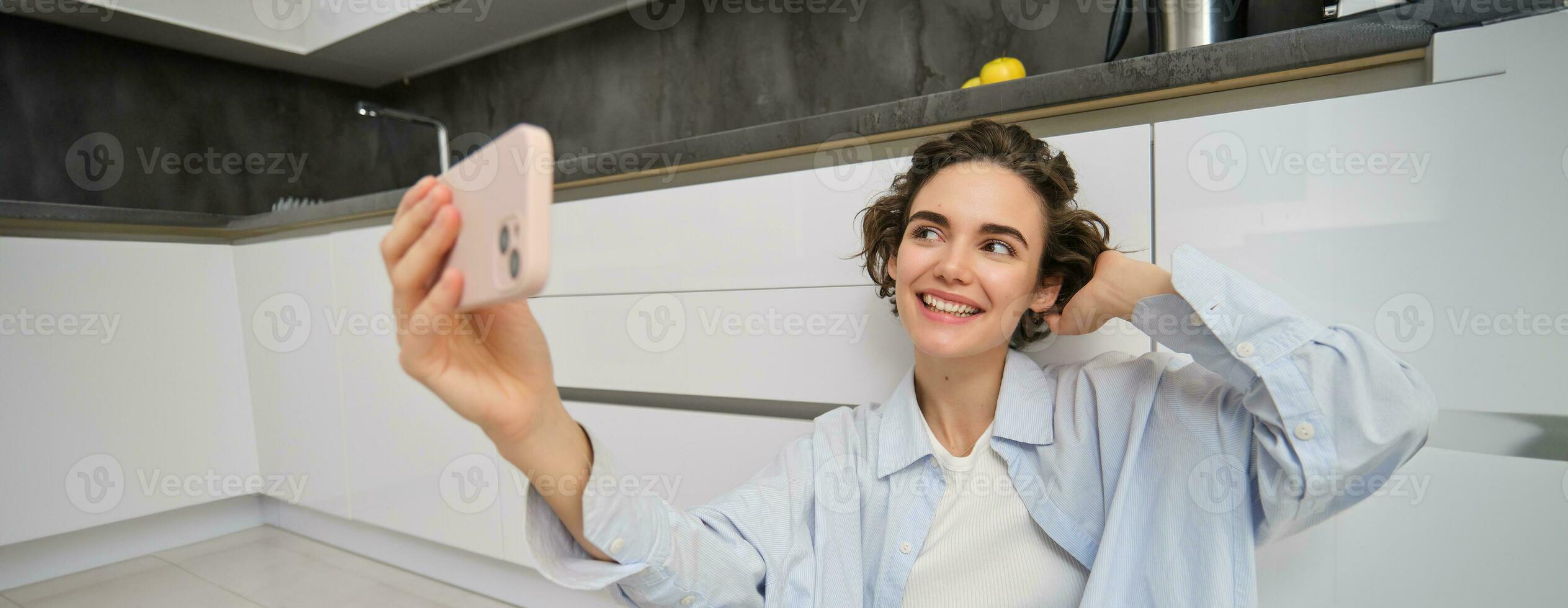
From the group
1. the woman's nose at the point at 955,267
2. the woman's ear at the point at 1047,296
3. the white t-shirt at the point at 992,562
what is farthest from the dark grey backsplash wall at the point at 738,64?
the white t-shirt at the point at 992,562

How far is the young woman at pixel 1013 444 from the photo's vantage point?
0.59 m

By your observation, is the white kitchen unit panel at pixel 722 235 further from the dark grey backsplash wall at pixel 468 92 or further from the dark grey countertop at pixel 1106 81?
the dark grey backsplash wall at pixel 468 92

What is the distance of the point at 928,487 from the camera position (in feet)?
2.64

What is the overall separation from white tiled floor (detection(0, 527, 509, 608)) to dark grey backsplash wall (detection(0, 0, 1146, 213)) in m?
1.01

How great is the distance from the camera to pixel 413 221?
1.45ft

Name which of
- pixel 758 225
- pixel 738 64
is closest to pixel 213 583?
pixel 758 225

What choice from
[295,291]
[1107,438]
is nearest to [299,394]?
[295,291]

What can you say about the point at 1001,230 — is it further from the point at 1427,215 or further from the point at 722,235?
the point at 722,235

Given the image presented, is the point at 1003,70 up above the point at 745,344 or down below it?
above

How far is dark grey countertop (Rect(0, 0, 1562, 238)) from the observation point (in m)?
0.78

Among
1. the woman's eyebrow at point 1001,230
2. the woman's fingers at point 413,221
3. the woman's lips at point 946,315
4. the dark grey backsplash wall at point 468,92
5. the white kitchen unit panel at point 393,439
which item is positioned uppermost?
the dark grey backsplash wall at point 468,92

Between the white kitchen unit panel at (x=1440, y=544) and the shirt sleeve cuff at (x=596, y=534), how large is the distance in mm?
654

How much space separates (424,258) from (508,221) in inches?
3.8

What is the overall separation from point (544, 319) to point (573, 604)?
0.53m
